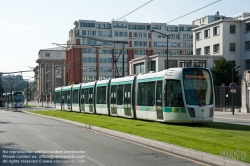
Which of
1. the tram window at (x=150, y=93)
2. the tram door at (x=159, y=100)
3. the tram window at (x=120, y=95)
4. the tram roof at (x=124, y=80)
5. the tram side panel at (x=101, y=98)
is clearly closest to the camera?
the tram door at (x=159, y=100)

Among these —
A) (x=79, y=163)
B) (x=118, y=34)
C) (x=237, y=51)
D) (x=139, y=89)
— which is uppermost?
(x=118, y=34)

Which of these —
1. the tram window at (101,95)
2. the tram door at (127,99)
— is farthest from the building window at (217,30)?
the tram door at (127,99)

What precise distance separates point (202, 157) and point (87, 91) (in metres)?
29.1

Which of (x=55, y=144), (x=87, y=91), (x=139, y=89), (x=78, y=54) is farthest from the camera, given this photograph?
(x=78, y=54)

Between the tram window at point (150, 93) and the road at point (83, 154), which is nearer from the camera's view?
the road at point (83, 154)

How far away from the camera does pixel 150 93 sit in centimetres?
2506

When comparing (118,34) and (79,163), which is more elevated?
(118,34)

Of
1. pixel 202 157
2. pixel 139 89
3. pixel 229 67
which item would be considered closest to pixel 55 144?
pixel 202 157

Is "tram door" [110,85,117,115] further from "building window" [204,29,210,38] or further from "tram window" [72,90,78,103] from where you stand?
"building window" [204,29,210,38]

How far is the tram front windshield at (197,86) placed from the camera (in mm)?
22016

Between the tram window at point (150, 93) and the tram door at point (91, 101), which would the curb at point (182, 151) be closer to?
the tram window at point (150, 93)

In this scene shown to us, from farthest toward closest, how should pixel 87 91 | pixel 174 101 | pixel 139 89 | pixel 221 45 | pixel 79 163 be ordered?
pixel 221 45, pixel 87 91, pixel 139 89, pixel 174 101, pixel 79 163

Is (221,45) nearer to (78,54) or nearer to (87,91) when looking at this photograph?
(87,91)

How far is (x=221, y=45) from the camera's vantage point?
7025cm
